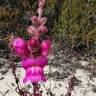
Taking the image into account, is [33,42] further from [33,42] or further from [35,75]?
[35,75]

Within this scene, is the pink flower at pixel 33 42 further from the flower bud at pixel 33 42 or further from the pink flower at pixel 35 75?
the pink flower at pixel 35 75

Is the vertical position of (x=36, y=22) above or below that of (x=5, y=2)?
above

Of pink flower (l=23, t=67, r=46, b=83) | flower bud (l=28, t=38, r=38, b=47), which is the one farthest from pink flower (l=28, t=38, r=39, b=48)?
pink flower (l=23, t=67, r=46, b=83)

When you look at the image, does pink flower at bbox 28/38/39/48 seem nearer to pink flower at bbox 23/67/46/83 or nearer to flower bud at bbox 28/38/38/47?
flower bud at bbox 28/38/38/47

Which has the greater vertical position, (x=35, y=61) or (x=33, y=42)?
(x=33, y=42)

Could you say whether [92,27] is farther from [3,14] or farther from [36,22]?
[36,22]

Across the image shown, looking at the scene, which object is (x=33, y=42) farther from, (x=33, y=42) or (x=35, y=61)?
(x=35, y=61)

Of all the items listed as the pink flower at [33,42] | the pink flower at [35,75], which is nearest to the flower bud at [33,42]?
the pink flower at [33,42]

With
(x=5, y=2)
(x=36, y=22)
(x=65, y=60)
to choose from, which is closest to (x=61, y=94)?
(x=65, y=60)

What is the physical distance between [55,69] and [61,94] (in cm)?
51

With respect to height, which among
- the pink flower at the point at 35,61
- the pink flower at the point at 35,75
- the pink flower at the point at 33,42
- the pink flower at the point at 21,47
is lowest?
the pink flower at the point at 35,75

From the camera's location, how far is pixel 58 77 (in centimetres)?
464

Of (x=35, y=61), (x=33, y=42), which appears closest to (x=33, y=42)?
(x=33, y=42)

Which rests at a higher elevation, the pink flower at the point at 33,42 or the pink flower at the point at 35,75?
the pink flower at the point at 33,42
